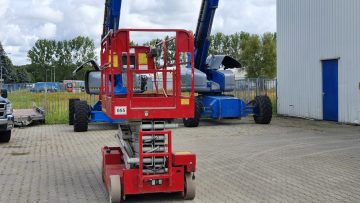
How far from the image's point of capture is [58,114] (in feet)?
77.3

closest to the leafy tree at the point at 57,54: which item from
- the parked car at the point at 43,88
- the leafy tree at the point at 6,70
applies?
the leafy tree at the point at 6,70

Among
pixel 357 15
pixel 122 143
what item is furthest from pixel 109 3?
pixel 122 143

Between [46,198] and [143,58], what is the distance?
3.02 metres

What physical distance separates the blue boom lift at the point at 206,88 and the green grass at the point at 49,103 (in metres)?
1.65

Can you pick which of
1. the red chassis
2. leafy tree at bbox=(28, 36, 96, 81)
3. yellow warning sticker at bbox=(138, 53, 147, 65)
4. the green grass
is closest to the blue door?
the green grass

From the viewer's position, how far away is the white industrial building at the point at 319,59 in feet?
64.4

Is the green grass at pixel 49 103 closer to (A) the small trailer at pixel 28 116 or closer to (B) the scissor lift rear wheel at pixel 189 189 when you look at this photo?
(A) the small trailer at pixel 28 116

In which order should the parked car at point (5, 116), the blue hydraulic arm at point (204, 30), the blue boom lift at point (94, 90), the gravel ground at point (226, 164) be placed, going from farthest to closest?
the blue hydraulic arm at point (204, 30), the blue boom lift at point (94, 90), the parked car at point (5, 116), the gravel ground at point (226, 164)

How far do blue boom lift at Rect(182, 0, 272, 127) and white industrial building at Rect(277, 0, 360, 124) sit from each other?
2771 mm

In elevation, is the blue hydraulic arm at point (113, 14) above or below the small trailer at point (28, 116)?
above

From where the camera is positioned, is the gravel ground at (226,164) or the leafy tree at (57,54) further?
the leafy tree at (57,54)

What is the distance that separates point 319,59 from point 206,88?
4.99 m

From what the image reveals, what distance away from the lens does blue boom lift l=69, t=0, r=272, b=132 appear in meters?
18.5

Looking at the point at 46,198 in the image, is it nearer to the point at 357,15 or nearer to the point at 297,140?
Answer: the point at 297,140
